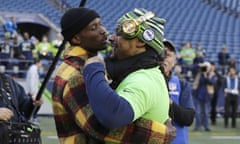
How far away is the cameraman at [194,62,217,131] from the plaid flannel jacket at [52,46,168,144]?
12.3 metres

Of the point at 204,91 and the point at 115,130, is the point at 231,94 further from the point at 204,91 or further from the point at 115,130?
the point at 115,130

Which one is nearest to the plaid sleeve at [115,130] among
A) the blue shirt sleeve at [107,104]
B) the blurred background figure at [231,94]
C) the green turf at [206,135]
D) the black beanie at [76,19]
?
the blue shirt sleeve at [107,104]

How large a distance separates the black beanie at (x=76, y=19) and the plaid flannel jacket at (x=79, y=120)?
Answer: 11 centimetres

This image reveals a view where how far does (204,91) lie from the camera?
15445mm

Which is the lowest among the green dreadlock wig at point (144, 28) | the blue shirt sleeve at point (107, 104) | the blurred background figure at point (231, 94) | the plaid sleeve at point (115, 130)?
the blurred background figure at point (231, 94)

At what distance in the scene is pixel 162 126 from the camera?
114 inches

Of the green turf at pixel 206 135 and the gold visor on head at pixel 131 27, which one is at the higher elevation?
the gold visor on head at pixel 131 27

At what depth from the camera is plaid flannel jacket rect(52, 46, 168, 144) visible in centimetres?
282

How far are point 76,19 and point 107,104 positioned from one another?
0.56 meters

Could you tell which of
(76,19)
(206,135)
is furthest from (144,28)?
(206,135)

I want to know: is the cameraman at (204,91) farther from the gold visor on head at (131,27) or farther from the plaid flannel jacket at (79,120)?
the gold visor on head at (131,27)

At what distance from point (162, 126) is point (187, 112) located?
169 cm

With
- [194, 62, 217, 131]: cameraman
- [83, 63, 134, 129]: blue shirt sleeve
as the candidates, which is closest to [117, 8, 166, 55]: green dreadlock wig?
[83, 63, 134, 129]: blue shirt sleeve

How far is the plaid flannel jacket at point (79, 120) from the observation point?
282 centimetres
